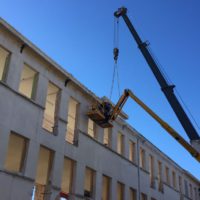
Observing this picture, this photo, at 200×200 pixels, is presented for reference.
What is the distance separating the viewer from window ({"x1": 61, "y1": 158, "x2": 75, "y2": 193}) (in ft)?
71.9

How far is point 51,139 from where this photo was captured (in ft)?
67.9

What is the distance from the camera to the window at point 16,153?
18.6 meters

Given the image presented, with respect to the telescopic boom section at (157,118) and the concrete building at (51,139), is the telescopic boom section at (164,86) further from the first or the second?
the concrete building at (51,139)

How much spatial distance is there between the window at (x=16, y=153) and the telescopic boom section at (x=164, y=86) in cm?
1102

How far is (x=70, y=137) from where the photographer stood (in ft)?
76.6

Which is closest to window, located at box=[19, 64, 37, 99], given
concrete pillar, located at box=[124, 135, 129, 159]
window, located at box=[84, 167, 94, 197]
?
window, located at box=[84, 167, 94, 197]

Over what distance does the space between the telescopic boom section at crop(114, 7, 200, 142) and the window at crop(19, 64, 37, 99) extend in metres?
10.0

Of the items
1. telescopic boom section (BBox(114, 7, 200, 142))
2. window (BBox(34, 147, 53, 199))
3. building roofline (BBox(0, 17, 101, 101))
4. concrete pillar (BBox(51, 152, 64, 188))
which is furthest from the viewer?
telescopic boom section (BBox(114, 7, 200, 142))

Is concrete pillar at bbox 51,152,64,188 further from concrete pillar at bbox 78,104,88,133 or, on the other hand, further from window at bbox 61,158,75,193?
concrete pillar at bbox 78,104,88,133

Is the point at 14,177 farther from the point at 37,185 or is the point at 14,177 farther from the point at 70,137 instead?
the point at 70,137

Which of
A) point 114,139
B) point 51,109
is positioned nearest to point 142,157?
point 114,139

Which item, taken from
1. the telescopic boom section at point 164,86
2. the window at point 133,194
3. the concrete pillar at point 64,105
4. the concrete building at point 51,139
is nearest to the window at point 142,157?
the concrete building at point 51,139

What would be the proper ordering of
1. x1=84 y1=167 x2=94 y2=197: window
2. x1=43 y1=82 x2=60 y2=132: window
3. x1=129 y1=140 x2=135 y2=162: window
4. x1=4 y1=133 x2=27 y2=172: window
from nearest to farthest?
x1=4 y1=133 x2=27 y2=172: window, x1=43 y1=82 x2=60 y2=132: window, x1=84 y1=167 x2=94 y2=197: window, x1=129 y1=140 x2=135 y2=162: window

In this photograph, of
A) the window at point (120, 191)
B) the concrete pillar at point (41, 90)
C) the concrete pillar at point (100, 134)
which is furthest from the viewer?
the window at point (120, 191)
